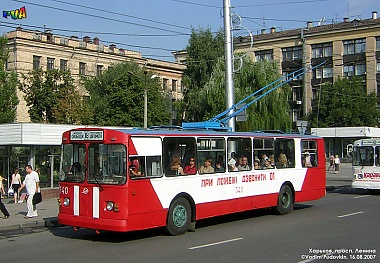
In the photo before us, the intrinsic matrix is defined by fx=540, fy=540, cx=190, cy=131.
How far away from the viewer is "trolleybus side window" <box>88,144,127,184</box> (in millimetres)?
11773

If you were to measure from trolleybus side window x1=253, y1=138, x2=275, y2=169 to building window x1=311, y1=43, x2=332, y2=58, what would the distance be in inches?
2238

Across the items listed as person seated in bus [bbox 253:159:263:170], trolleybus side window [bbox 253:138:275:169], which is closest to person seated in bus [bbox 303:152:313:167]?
trolleybus side window [bbox 253:138:275:169]

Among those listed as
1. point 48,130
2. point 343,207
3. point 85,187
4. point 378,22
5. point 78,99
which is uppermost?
point 378,22

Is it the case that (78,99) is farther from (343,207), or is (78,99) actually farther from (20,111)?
(343,207)

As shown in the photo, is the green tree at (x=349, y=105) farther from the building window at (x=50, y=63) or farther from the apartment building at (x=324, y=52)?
the building window at (x=50, y=63)

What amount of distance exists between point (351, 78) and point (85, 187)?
194 feet

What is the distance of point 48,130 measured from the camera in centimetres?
2355

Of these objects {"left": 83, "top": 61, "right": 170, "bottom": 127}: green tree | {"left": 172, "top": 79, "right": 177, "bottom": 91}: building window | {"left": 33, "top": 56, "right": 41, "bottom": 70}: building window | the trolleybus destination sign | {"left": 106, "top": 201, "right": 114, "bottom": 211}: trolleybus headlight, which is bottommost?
{"left": 106, "top": 201, "right": 114, "bottom": 211}: trolleybus headlight

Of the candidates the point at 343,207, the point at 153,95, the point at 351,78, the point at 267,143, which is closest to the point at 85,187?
the point at 267,143

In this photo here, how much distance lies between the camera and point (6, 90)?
3253 cm

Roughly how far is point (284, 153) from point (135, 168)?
22.2 ft

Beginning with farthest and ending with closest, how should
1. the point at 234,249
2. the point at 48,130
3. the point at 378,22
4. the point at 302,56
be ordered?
the point at 302,56 < the point at 378,22 < the point at 48,130 < the point at 234,249

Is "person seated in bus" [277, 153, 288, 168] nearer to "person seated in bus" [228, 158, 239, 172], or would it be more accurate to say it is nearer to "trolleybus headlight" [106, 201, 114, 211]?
"person seated in bus" [228, 158, 239, 172]

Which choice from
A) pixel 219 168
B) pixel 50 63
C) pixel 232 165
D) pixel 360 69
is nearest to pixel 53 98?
pixel 50 63
